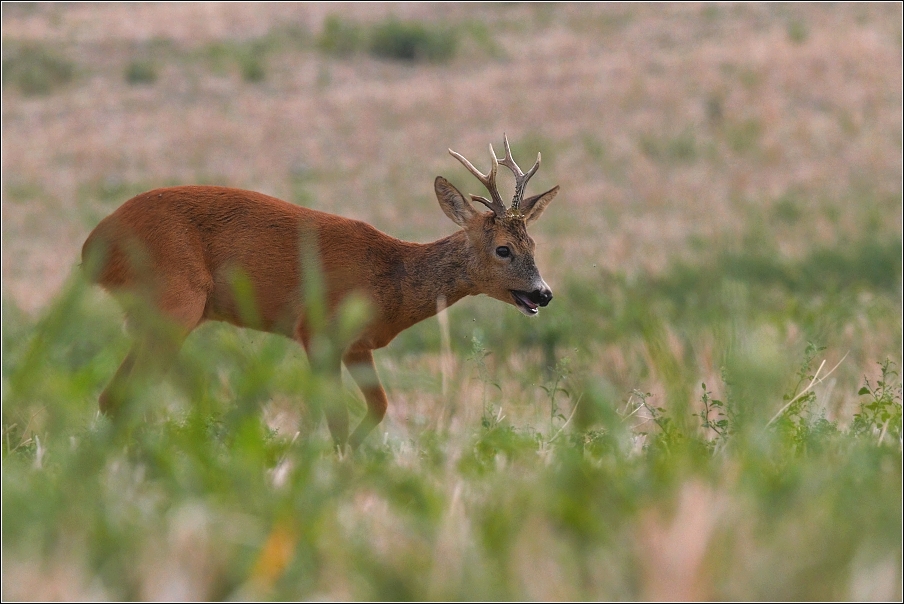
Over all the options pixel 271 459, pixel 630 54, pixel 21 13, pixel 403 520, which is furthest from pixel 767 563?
pixel 21 13

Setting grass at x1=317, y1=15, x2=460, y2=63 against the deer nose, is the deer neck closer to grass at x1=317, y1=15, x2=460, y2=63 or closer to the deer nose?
the deer nose

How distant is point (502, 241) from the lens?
8031 mm

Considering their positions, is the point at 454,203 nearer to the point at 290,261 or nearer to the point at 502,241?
the point at 502,241

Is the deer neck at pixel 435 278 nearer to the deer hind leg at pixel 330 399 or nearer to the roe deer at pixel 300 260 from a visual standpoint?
the roe deer at pixel 300 260

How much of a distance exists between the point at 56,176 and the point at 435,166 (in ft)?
30.0

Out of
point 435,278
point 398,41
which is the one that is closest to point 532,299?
point 435,278

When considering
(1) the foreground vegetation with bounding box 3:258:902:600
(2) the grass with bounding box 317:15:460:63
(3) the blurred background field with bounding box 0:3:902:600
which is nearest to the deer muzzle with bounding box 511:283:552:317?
(3) the blurred background field with bounding box 0:3:902:600

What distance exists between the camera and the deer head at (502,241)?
794 centimetres

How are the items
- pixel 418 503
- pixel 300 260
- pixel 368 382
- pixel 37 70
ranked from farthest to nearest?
pixel 37 70
pixel 300 260
pixel 368 382
pixel 418 503

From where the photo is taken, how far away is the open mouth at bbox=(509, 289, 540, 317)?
7836 millimetres

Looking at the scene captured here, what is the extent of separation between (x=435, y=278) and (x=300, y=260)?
953 millimetres

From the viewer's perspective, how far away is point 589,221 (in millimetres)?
25812

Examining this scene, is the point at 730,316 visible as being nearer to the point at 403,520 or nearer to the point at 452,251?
A: the point at 403,520

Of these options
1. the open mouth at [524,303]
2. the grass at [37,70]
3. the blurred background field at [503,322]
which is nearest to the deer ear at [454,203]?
the open mouth at [524,303]
